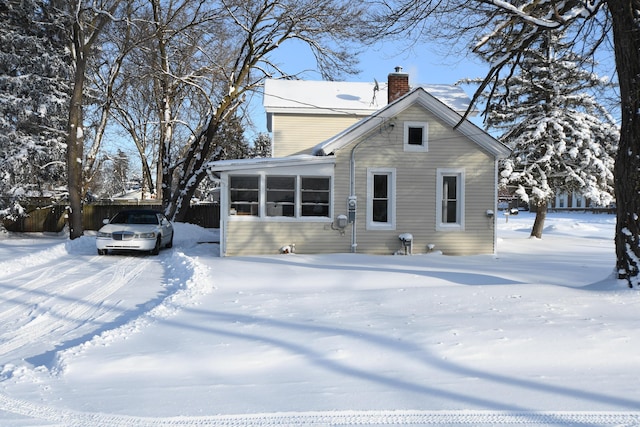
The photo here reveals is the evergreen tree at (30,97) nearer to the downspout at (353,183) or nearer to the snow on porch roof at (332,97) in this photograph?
the snow on porch roof at (332,97)

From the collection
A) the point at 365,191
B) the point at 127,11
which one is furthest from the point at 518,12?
the point at 127,11

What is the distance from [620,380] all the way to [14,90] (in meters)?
24.2

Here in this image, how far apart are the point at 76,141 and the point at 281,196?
383 inches

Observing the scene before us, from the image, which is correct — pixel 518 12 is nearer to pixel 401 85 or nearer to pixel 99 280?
pixel 99 280

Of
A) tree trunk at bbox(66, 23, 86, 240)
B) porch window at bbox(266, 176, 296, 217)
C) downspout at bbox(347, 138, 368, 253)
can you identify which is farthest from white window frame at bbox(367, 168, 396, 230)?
tree trunk at bbox(66, 23, 86, 240)

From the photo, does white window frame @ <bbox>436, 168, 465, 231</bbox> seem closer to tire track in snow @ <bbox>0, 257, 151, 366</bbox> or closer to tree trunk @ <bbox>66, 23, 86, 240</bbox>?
tire track in snow @ <bbox>0, 257, 151, 366</bbox>

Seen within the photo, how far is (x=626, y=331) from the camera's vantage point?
216 inches

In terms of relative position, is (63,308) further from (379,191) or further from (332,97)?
(332,97)

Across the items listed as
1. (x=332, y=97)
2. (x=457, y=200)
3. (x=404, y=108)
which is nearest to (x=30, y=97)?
(x=332, y=97)

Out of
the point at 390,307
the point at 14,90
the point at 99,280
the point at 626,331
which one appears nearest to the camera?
the point at 626,331

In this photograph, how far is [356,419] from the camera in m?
3.70

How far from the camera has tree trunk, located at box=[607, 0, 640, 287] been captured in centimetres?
743

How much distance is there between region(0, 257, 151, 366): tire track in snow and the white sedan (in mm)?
2767

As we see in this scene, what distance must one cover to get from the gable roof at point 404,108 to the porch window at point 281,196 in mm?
1544
